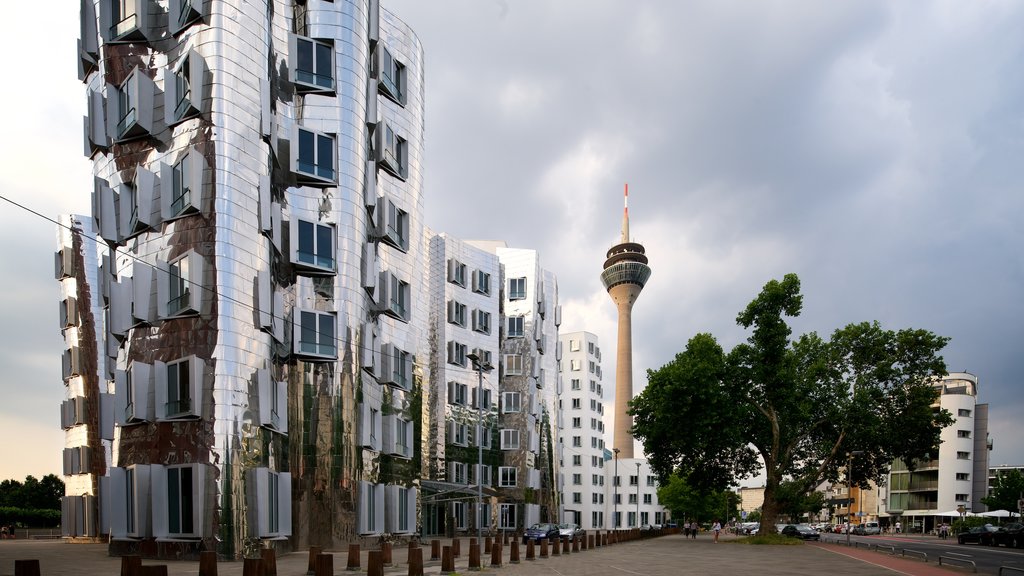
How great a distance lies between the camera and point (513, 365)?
72750mm

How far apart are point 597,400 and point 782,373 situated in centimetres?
7146

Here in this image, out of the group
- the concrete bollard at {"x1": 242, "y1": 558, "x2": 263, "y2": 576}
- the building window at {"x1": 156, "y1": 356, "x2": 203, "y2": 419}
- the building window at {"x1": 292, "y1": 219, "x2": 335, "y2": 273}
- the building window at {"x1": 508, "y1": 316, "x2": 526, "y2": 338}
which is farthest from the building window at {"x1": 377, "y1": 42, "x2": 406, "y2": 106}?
the building window at {"x1": 508, "y1": 316, "x2": 526, "y2": 338}

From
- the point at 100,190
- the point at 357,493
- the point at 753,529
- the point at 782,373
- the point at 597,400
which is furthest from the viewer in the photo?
the point at 597,400

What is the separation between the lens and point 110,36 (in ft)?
108

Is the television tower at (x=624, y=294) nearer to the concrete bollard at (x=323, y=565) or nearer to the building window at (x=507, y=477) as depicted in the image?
the building window at (x=507, y=477)

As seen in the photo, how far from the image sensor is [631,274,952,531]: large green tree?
171 ft

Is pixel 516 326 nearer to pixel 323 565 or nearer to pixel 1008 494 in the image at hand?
pixel 323 565

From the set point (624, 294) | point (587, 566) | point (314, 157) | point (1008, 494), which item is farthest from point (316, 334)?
point (624, 294)

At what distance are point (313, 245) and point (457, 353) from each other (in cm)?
3148

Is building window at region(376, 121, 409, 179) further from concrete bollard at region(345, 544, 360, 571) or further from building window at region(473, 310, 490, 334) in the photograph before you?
building window at region(473, 310, 490, 334)

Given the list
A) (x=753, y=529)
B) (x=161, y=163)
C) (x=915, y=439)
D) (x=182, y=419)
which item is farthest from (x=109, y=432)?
(x=753, y=529)

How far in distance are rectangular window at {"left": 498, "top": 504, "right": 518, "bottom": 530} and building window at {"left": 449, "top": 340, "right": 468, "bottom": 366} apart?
13.0 meters

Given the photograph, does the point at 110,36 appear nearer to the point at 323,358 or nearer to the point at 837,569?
the point at 323,358

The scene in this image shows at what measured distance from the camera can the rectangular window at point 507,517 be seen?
69.3 metres
